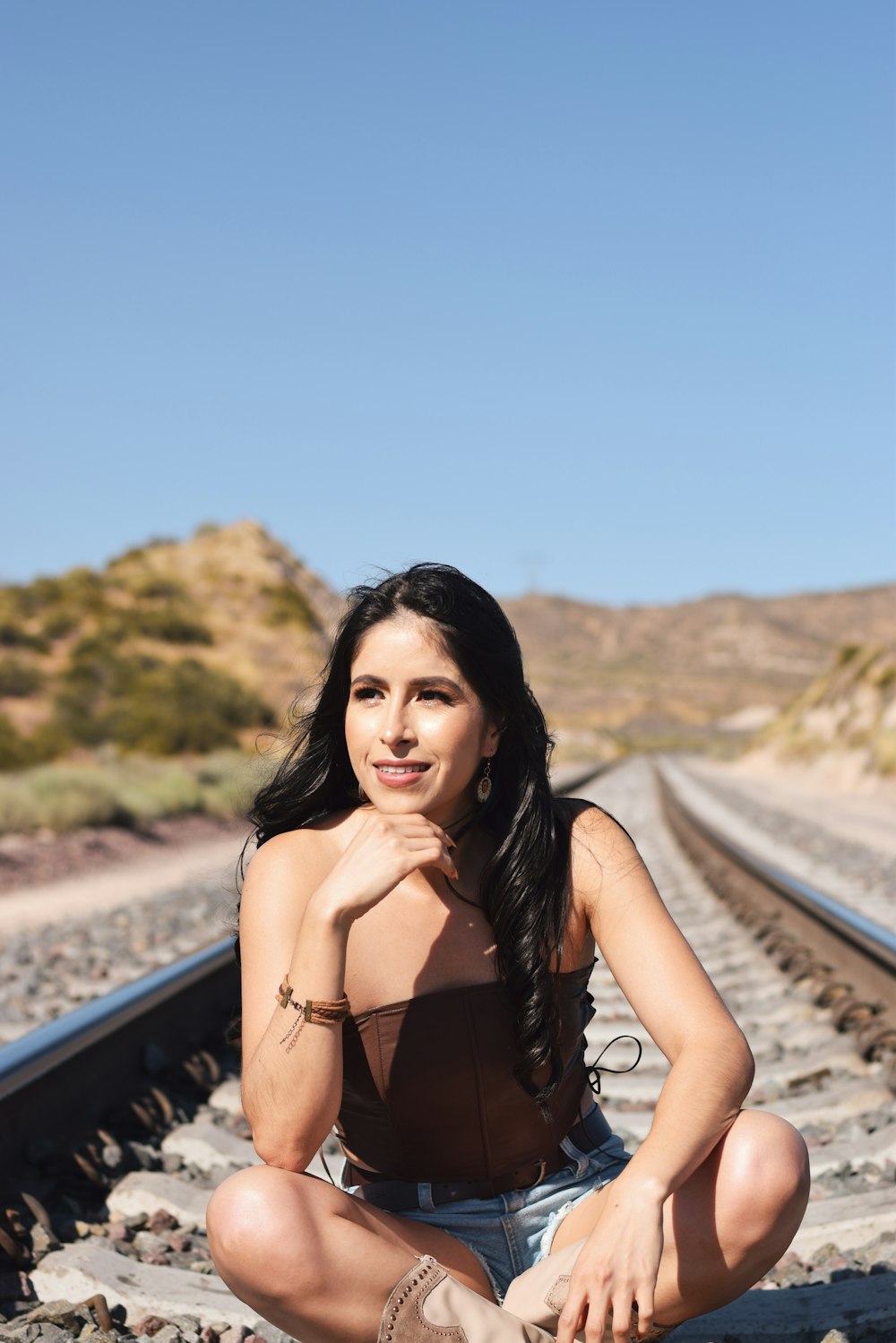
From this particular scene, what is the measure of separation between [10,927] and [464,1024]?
26.0 ft

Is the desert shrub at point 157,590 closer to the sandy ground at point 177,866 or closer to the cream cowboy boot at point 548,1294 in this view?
the sandy ground at point 177,866

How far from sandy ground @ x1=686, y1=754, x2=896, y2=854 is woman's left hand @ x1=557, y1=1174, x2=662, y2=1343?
Result: 548 inches

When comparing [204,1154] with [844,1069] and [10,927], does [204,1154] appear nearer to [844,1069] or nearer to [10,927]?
[844,1069]

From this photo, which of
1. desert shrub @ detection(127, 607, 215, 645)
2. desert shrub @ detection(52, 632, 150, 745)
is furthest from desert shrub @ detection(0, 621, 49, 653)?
desert shrub @ detection(127, 607, 215, 645)

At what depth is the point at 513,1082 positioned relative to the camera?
2.50 meters

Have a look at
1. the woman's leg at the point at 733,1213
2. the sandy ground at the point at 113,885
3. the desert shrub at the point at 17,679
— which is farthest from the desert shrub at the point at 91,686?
the woman's leg at the point at 733,1213

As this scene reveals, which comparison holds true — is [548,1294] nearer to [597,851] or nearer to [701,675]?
[597,851]

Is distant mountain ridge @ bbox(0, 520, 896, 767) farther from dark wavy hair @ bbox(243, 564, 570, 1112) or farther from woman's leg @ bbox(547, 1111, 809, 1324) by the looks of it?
woman's leg @ bbox(547, 1111, 809, 1324)

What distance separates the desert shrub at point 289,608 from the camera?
46219mm

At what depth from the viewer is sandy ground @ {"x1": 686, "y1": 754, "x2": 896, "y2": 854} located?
62.4ft

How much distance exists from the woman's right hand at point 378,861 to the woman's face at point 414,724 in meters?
0.11

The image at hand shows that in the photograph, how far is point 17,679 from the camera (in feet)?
116

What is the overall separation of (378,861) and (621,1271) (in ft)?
2.49

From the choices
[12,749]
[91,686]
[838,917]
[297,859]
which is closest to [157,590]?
[91,686]
